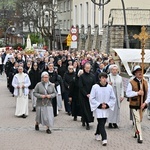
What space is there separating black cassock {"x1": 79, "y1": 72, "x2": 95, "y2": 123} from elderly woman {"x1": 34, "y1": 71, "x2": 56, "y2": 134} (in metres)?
0.82

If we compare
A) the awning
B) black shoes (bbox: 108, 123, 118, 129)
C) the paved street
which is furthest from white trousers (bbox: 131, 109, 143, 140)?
the awning

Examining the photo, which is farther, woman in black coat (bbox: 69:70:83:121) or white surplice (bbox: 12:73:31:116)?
white surplice (bbox: 12:73:31:116)

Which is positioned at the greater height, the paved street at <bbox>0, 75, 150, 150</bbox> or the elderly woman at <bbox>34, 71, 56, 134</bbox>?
the elderly woman at <bbox>34, 71, 56, 134</bbox>

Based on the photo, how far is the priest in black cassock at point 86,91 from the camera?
13359 mm

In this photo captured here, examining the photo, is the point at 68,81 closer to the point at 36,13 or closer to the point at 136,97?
the point at 136,97

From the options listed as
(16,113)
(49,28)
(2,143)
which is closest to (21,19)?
(49,28)

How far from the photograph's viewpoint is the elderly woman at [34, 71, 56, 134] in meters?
12.9

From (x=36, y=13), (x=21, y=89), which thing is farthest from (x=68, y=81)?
(x=36, y=13)

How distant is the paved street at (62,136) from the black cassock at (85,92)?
372 millimetres

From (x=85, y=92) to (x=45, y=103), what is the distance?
1108mm

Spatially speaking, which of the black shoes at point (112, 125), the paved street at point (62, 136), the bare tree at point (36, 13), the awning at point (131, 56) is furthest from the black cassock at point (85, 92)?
the bare tree at point (36, 13)

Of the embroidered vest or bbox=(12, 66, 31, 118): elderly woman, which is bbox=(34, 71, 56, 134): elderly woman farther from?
bbox=(12, 66, 31, 118): elderly woman

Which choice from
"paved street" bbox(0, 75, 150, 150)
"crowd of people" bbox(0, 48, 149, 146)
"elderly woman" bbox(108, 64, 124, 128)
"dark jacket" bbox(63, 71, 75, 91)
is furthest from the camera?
"dark jacket" bbox(63, 71, 75, 91)

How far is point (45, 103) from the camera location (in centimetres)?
1302
